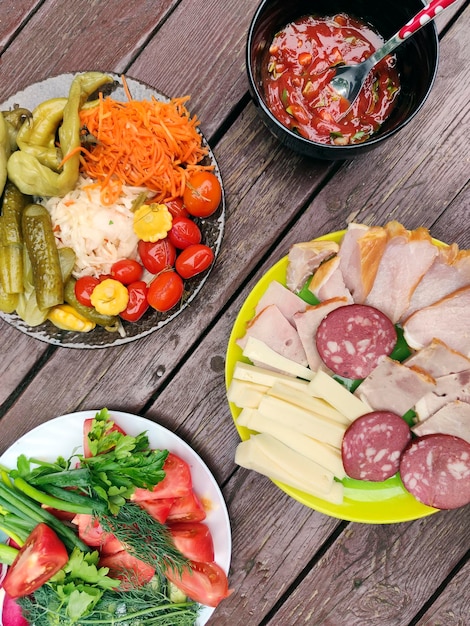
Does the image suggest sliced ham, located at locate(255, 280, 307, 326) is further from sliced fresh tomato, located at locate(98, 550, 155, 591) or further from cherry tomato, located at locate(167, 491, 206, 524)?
sliced fresh tomato, located at locate(98, 550, 155, 591)

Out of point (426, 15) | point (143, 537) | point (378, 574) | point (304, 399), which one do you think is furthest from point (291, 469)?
point (426, 15)

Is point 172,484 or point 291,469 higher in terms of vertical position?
point 291,469

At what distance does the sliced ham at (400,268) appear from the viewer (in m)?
1.45

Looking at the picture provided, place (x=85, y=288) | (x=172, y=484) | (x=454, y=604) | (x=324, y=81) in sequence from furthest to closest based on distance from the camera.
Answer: (x=454, y=604)
(x=172, y=484)
(x=85, y=288)
(x=324, y=81)

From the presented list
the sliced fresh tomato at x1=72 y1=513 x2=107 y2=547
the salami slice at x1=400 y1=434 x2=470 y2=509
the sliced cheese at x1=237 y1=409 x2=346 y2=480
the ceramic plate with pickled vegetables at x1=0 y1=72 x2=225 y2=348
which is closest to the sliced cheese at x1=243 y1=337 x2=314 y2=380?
the sliced cheese at x1=237 y1=409 x2=346 y2=480

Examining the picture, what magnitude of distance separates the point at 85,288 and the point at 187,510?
73 centimetres

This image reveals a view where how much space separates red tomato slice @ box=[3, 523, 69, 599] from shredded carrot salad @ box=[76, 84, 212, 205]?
98 cm

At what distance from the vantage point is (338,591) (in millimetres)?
1762

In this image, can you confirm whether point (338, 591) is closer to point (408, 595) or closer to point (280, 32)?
point (408, 595)

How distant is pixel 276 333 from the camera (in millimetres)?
1476

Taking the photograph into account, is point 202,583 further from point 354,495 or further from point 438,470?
point 438,470

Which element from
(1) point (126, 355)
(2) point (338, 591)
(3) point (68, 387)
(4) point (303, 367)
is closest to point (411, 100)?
(4) point (303, 367)

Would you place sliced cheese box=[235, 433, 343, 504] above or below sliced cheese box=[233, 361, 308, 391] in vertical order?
below

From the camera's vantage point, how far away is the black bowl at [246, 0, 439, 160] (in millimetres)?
1343
